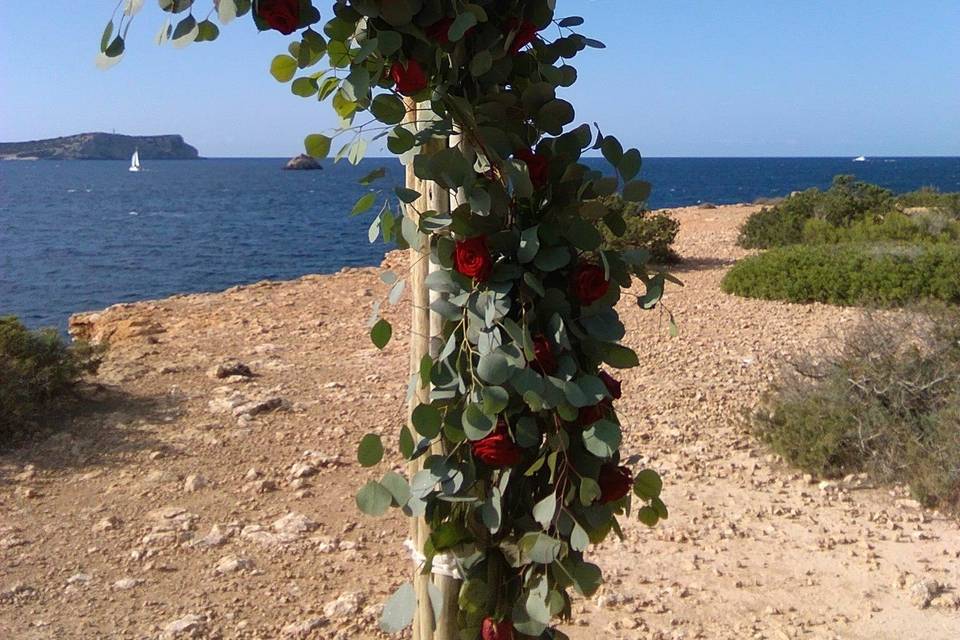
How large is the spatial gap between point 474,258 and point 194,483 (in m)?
3.52

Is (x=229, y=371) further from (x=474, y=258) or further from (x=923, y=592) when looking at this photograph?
(x=474, y=258)

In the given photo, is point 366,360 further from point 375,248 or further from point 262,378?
point 375,248

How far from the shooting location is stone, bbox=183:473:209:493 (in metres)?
4.64

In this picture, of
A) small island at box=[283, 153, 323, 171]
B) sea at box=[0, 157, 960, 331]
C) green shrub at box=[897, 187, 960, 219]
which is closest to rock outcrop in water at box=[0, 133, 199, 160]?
small island at box=[283, 153, 323, 171]

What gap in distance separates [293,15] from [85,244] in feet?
121

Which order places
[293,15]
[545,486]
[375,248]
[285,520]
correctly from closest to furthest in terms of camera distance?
[293,15]
[545,486]
[285,520]
[375,248]

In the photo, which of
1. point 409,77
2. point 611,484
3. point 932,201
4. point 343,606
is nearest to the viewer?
point 409,77

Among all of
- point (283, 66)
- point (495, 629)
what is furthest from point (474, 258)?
point (495, 629)

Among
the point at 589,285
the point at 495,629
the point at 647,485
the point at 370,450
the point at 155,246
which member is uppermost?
the point at 589,285

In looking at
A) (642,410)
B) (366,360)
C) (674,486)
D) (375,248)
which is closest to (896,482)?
(674,486)

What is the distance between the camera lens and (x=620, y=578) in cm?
366

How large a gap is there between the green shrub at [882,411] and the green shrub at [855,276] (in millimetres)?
3379

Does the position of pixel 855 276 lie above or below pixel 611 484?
below

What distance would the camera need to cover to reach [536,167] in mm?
1678
